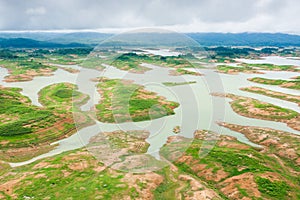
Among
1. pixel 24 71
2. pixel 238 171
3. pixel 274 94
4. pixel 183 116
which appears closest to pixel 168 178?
pixel 238 171

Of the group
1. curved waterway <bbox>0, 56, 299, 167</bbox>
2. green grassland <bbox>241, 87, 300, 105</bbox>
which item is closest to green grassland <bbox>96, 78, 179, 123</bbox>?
curved waterway <bbox>0, 56, 299, 167</bbox>

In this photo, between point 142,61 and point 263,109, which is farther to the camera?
point 142,61

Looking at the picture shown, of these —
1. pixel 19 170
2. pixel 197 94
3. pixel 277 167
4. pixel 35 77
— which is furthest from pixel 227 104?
pixel 35 77

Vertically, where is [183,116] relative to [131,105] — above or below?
below

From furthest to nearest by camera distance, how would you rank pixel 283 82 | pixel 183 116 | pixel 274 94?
pixel 283 82 → pixel 274 94 → pixel 183 116

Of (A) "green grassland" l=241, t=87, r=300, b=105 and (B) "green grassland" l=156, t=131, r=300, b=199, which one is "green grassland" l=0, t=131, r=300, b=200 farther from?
(A) "green grassland" l=241, t=87, r=300, b=105

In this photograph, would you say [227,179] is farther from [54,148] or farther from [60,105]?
[60,105]

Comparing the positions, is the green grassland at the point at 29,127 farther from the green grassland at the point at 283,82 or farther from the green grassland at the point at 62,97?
the green grassland at the point at 283,82

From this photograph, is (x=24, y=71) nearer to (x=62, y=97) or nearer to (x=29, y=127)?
(x=62, y=97)
